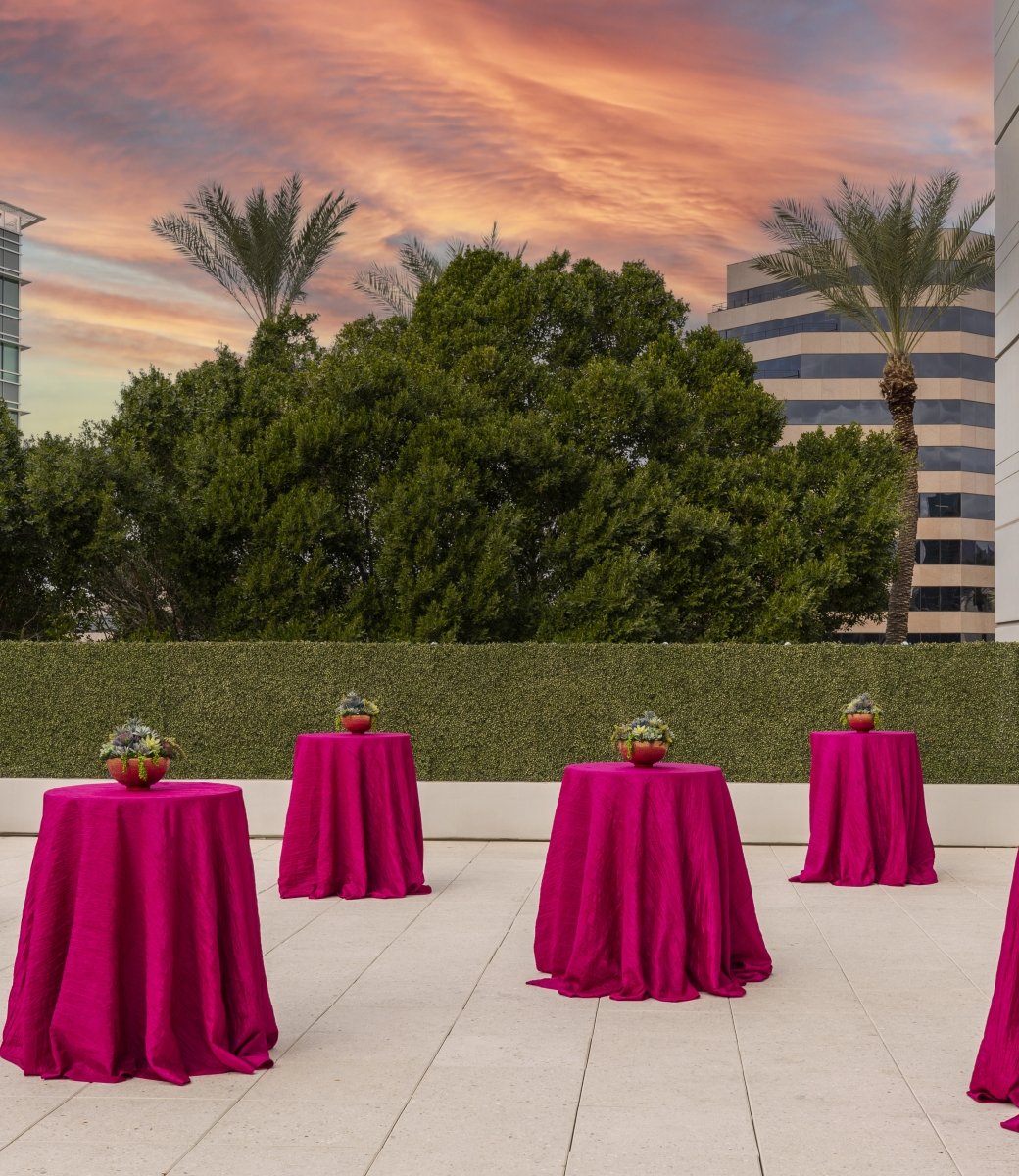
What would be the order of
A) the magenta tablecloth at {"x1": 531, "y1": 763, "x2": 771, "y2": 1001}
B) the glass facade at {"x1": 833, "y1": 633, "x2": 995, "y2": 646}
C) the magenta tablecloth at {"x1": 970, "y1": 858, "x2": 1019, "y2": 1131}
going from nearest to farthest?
the magenta tablecloth at {"x1": 970, "y1": 858, "x2": 1019, "y2": 1131}, the magenta tablecloth at {"x1": 531, "y1": 763, "x2": 771, "y2": 1001}, the glass facade at {"x1": 833, "y1": 633, "x2": 995, "y2": 646}

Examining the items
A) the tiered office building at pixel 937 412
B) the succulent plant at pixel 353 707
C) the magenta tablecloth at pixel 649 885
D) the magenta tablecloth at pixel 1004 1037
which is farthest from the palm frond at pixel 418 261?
the tiered office building at pixel 937 412

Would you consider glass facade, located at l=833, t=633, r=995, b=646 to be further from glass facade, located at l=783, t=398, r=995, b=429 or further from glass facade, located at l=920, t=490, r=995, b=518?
glass facade, located at l=783, t=398, r=995, b=429

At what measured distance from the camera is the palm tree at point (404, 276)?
27891mm

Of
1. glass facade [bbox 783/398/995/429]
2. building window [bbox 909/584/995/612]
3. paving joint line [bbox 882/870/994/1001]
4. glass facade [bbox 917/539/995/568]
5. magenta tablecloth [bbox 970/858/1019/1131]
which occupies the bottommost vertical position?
paving joint line [bbox 882/870/994/1001]

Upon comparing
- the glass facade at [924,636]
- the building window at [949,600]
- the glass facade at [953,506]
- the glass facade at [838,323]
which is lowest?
the glass facade at [924,636]

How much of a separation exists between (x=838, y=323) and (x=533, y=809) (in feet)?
214

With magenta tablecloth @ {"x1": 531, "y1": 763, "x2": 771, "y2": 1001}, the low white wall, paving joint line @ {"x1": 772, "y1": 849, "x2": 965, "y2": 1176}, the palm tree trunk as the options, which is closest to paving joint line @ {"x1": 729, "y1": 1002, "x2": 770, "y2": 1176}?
magenta tablecloth @ {"x1": 531, "y1": 763, "x2": 771, "y2": 1001}

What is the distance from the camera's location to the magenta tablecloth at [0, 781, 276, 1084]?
15.9ft

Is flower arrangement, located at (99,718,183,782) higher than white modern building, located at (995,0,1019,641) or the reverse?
the reverse

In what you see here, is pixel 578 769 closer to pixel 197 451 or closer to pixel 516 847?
pixel 516 847

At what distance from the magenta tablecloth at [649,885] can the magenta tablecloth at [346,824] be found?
2883 millimetres

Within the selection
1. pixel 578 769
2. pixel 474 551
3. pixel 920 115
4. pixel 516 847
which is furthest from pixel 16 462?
pixel 920 115

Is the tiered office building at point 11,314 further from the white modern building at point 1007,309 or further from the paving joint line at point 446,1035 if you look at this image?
the paving joint line at point 446,1035

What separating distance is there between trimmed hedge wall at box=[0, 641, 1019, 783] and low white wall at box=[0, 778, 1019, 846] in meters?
0.15
